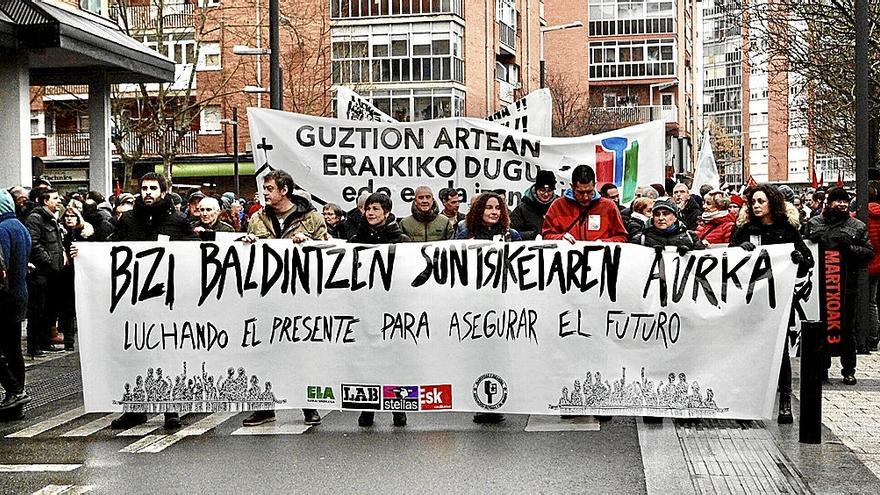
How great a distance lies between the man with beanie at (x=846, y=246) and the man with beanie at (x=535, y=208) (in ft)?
7.77

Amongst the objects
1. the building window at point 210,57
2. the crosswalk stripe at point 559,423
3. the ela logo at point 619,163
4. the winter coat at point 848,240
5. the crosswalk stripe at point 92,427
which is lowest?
the crosswalk stripe at point 92,427

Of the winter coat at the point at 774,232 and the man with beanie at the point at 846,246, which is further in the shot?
the man with beanie at the point at 846,246

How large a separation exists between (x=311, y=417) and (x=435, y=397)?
0.98m

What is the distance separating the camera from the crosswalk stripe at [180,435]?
9.27 m

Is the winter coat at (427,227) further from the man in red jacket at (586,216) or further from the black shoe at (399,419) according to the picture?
the black shoe at (399,419)

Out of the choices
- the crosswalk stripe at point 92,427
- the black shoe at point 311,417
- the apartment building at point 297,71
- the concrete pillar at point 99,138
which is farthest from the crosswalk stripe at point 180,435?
the apartment building at point 297,71

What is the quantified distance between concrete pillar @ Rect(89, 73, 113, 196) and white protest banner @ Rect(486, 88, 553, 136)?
427 inches

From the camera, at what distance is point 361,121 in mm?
14820

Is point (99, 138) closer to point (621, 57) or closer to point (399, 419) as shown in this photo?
point (399, 419)

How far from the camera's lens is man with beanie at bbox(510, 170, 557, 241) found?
12727 mm

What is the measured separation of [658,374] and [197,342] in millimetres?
3351

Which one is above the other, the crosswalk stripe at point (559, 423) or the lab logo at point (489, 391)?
the lab logo at point (489, 391)

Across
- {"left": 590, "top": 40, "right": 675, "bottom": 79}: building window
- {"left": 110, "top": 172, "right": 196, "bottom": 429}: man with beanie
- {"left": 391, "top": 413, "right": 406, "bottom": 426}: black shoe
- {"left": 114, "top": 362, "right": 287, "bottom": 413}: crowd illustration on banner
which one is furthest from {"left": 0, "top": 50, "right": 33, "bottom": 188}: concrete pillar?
{"left": 590, "top": 40, "right": 675, "bottom": 79}: building window

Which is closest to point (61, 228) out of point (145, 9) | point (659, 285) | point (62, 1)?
point (659, 285)
